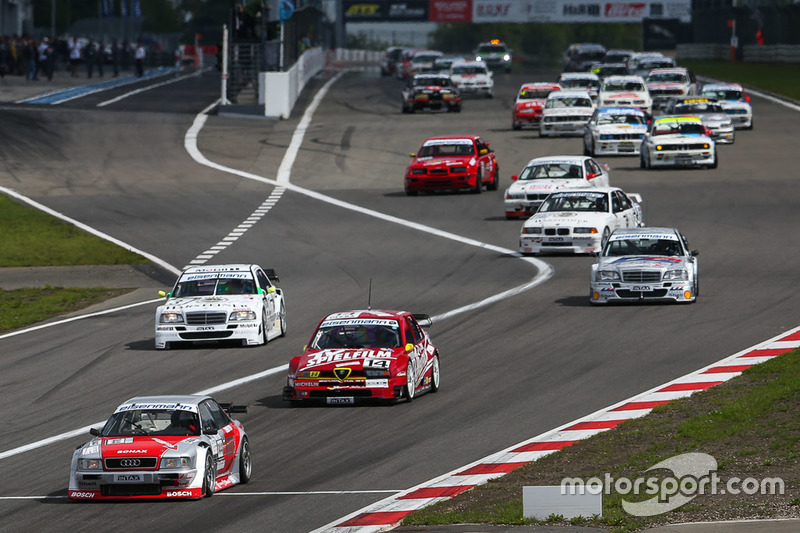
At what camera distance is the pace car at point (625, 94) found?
61.9m

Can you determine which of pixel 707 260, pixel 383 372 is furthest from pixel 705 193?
pixel 383 372

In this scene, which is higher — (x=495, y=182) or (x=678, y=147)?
(x=678, y=147)

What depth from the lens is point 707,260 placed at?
33.3 meters

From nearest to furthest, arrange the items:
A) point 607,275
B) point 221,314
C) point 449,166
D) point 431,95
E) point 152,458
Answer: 1. point 152,458
2. point 221,314
3. point 607,275
4. point 449,166
5. point 431,95

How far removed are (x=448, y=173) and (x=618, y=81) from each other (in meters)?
20.8

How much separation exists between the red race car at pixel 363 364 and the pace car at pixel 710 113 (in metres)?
35.0

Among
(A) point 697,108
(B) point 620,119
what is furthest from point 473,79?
(B) point 620,119

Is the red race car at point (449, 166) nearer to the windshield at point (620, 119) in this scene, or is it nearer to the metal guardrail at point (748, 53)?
the windshield at point (620, 119)

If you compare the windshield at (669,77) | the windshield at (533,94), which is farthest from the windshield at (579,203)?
the windshield at (669,77)

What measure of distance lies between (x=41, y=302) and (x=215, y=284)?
6.79m

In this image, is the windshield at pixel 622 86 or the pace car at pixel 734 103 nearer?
the pace car at pixel 734 103

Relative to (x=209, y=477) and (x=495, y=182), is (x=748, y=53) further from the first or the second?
(x=209, y=477)

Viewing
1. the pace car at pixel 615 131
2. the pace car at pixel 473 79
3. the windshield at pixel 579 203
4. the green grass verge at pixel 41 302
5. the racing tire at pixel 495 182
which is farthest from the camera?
the pace car at pixel 473 79

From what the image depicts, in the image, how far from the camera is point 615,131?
51.0m
